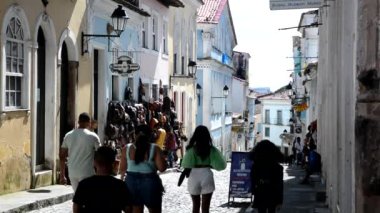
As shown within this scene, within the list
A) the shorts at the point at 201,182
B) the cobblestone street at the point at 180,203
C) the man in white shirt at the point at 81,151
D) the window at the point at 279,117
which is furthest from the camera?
the window at the point at 279,117

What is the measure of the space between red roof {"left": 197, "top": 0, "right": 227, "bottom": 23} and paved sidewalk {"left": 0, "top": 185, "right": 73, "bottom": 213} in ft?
98.4

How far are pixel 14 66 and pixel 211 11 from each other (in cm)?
3245

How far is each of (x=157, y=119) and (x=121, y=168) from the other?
16716mm

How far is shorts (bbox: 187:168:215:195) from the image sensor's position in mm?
9672

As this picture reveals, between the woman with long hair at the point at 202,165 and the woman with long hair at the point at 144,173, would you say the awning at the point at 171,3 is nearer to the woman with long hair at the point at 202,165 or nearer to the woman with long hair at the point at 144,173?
the woman with long hair at the point at 202,165

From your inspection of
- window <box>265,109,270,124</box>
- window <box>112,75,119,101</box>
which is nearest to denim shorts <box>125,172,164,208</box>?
window <box>112,75,119,101</box>

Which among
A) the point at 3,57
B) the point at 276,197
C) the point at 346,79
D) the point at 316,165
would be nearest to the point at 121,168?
the point at 276,197

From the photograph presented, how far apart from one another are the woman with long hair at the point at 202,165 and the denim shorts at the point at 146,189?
3.39 ft

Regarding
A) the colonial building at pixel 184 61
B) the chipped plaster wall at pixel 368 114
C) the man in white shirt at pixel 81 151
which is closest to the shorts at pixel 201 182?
the man in white shirt at pixel 81 151

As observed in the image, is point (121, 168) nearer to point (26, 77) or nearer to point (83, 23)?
point (26, 77)

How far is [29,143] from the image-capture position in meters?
14.7

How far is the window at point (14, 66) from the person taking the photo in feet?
45.2

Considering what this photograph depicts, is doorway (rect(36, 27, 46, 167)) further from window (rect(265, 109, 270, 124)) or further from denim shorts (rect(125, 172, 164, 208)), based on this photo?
window (rect(265, 109, 270, 124))

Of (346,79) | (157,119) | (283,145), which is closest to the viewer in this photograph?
(346,79)
